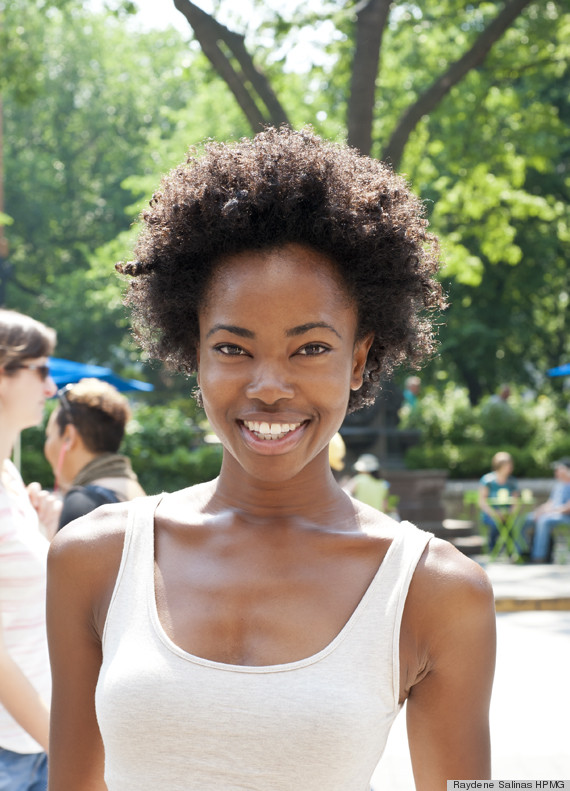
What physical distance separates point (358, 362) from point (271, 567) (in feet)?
1.43

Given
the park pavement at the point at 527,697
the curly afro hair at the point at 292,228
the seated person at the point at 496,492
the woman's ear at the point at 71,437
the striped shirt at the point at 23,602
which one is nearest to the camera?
the curly afro hair at the point at 292,228

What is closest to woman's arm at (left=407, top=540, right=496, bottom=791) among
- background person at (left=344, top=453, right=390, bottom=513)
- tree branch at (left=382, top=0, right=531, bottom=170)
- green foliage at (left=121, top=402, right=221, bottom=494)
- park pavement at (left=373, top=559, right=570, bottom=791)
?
park pavement at (left=373, top=559, right=570, bottom=791)

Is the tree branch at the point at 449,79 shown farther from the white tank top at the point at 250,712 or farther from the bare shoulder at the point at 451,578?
the white tank top at the point at 250,712

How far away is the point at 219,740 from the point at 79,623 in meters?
0.32

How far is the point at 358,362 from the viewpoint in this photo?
200cm

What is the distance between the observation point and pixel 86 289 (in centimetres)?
3397

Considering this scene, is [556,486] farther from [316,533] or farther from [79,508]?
[316,533]

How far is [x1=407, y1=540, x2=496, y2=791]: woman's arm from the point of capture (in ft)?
5.51

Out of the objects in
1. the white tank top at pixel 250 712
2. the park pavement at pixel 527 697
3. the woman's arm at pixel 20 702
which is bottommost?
the park pavement at pixel 527 697

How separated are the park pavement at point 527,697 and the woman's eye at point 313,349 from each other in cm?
410

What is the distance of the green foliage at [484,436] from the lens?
18.2 m

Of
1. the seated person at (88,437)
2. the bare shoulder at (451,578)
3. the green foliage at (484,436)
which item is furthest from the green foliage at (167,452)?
the bare shoulder at (451,578)

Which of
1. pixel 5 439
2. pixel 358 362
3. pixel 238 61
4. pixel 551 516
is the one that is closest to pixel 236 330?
pixel 358 362

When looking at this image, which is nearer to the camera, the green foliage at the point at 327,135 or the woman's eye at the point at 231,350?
the woman's eye at the point at 231,350
